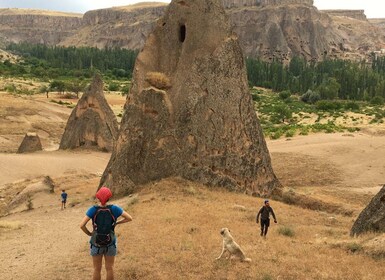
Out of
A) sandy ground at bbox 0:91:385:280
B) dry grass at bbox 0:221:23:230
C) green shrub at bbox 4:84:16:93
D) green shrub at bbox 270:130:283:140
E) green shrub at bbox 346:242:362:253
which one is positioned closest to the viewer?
green shrub at bbox 346:242:362:253

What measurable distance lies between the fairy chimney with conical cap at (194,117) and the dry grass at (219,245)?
2.43m

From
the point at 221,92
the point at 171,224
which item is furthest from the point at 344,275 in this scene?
the point at 221,92

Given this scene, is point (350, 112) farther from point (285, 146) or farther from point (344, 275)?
point (344, 275)

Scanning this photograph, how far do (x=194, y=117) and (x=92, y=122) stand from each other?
20.7 meters

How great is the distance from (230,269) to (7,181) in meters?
26.9

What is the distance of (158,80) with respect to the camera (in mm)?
23094

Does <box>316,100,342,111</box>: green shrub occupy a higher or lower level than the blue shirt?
lower

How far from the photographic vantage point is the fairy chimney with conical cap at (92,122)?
40.4 meters

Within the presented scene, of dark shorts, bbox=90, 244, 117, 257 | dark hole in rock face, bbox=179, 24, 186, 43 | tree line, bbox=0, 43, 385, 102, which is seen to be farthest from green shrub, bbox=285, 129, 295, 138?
tree line, bbox=0, 43, 385, 102

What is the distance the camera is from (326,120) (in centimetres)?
7162

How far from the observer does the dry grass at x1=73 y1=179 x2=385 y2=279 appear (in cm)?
1026

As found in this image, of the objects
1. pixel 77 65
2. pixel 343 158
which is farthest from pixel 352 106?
pixel 77 65

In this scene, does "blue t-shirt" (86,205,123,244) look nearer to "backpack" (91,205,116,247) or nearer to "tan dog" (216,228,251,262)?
"backpack" (91,205,116,247)

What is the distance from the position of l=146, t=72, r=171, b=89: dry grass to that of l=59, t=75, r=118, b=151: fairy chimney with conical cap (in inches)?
708
